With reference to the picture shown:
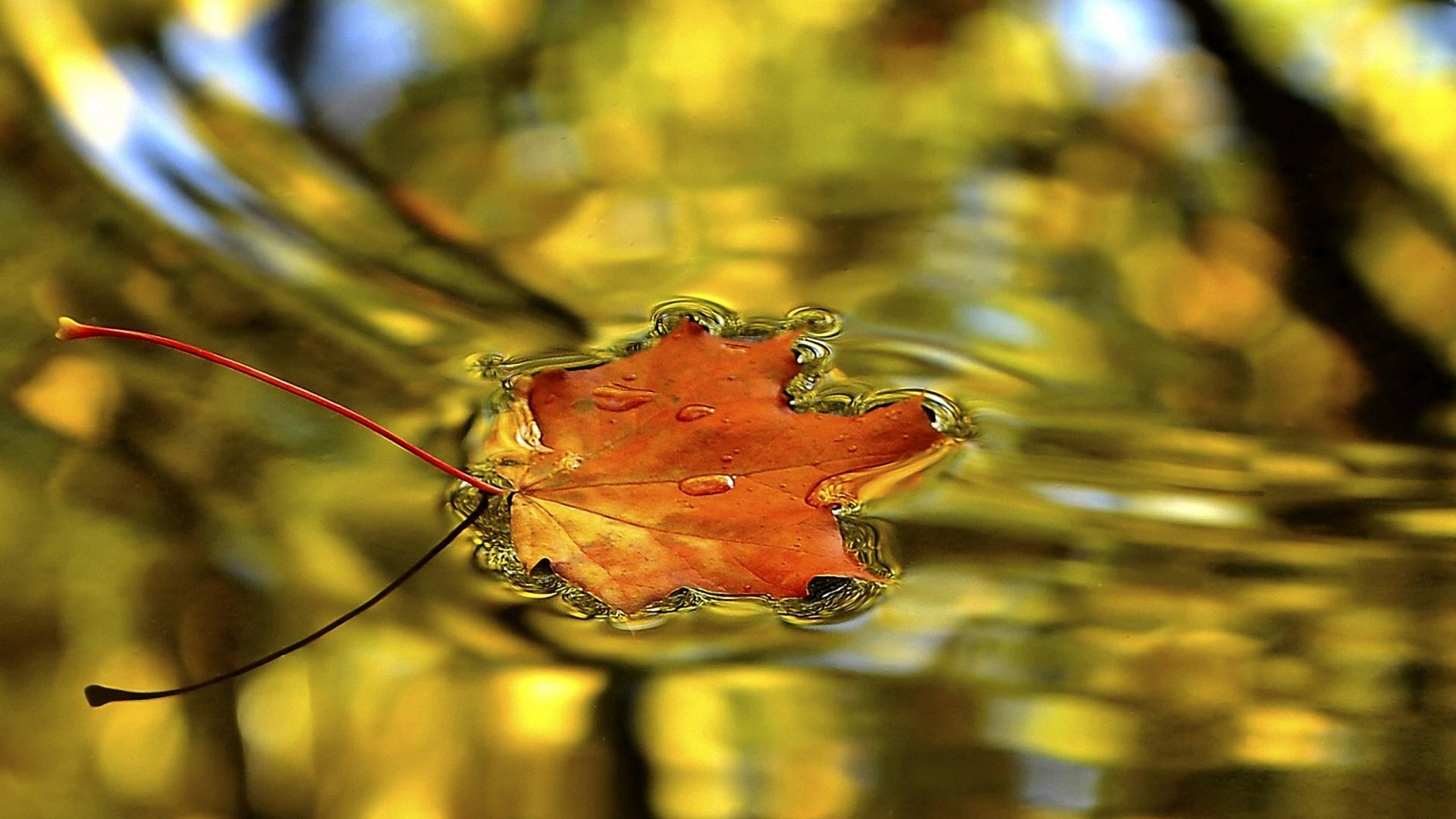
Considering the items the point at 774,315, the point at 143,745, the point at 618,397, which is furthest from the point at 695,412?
the point at 143,745

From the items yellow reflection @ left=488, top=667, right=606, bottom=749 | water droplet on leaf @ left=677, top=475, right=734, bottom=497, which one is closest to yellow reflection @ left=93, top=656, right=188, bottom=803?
yellow reflection @ left=488, top=667, right=606, bottom=749

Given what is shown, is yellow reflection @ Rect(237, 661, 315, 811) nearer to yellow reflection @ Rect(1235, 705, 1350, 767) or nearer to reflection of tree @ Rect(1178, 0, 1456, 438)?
yellow reflection @ Rect(1235, 705, 1350, 767)

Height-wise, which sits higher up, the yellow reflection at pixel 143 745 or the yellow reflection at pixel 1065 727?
the yellow reflection at pixel 1065 727

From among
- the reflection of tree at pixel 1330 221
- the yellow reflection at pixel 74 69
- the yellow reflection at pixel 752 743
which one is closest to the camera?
the yellow reflection at pixel 752 743

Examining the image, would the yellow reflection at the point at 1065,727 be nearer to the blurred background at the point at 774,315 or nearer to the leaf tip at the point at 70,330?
the blurred background at the point at 774,315

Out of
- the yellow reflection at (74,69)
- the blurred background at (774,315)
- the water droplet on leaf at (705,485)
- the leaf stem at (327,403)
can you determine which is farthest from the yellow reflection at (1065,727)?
the yellow reflection at (74,69)

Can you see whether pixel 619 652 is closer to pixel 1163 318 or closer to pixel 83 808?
pixel 83 808
